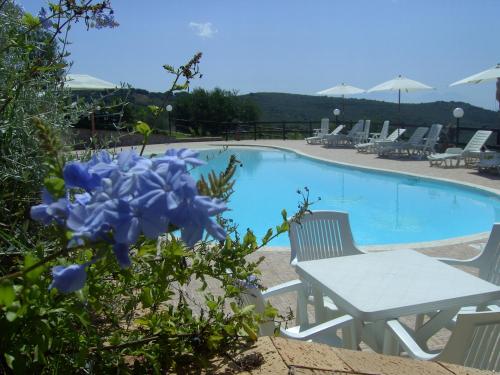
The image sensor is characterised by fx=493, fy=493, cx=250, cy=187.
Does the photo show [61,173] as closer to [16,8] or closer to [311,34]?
[16,8]

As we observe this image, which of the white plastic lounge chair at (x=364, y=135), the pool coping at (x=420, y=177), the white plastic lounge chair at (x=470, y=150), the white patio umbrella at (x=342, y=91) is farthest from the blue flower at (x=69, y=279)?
the white patio umbrella at (x=342, y=91)

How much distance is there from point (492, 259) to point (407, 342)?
4.33ft

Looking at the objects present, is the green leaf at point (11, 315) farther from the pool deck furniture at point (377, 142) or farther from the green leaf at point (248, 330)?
the pool deck furniture at point (377, 142)

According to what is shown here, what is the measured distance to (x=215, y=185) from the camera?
770mm

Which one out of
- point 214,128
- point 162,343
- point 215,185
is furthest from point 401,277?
point 214,128

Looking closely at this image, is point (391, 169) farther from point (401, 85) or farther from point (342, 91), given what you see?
point (342, 91)

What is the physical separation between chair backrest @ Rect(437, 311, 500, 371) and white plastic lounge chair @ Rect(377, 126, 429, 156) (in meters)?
13.2

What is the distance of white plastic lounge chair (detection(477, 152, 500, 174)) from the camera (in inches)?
421

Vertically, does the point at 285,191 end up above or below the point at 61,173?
below

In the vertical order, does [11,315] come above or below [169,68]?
below

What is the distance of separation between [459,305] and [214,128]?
70.2 feet

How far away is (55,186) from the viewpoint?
68cm

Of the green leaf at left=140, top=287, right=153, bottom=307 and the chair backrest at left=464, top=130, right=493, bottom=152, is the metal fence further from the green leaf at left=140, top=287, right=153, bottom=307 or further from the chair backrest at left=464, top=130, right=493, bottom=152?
the green leaf at left=140, top=287, right=153, bottom=307

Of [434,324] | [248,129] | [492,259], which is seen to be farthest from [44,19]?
[248,129]
